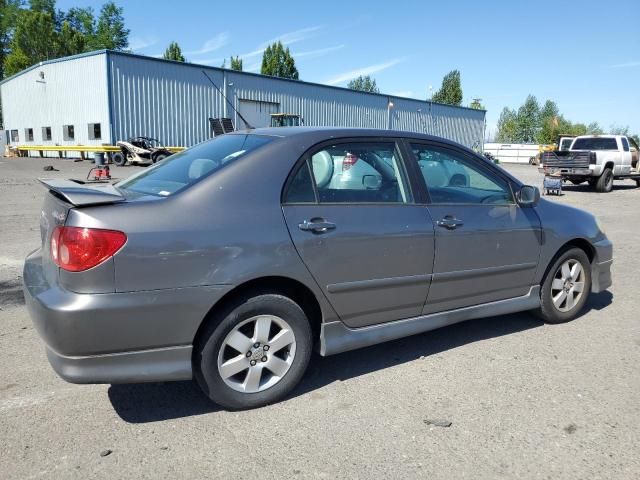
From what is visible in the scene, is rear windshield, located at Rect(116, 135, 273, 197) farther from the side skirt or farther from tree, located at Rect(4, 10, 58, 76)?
tree, located at Rect(4, 10, 58, 76)

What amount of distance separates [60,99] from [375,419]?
34.1 meters

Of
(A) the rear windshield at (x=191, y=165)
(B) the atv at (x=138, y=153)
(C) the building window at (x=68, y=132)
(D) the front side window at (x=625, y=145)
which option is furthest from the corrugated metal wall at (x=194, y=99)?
(A) the rear windshield at (x=191, y=165)

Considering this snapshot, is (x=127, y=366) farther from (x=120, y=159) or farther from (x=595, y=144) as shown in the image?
(x=120, y=159)

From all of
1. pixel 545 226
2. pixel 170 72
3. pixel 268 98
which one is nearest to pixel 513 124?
pixel 268 98

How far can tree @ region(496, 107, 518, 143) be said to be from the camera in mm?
89375

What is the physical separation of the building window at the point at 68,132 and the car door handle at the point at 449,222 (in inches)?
1241

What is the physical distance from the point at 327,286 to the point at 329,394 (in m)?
0.69

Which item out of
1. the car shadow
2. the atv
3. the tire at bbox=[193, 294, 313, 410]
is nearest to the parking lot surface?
the car shadow

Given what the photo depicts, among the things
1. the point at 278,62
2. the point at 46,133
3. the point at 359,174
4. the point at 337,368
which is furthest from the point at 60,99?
the point at 278,62

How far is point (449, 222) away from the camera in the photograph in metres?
3.60

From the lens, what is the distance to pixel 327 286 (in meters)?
3.10

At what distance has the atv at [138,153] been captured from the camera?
23894 mm

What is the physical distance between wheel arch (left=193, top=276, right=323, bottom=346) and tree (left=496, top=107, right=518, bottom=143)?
91009mm

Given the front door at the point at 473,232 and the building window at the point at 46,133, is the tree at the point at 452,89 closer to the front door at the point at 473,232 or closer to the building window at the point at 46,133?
the building window at the point at 46,133
